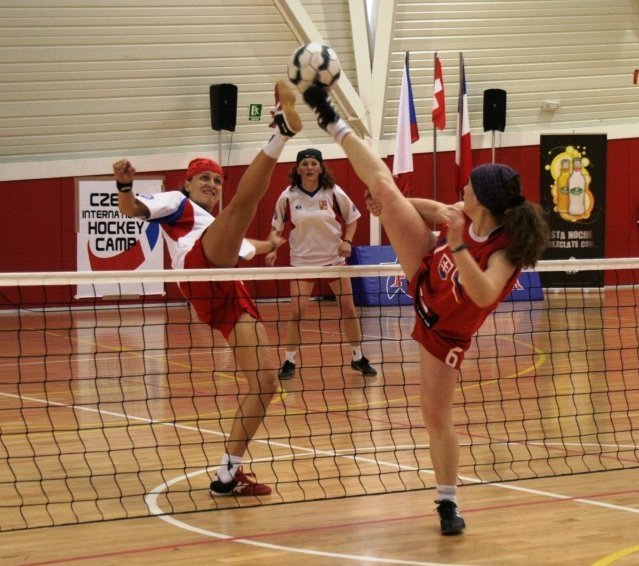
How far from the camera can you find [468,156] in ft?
64.7

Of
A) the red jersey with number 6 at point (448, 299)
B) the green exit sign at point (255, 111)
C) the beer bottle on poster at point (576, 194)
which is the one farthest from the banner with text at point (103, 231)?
the red jersey with number 6 at point (448, 299)

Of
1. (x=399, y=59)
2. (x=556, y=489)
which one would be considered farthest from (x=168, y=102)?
(x=556, y=489)

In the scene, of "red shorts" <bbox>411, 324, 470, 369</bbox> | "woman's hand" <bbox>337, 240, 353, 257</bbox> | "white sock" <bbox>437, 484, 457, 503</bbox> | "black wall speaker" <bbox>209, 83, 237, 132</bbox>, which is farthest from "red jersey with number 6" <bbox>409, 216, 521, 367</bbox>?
"black wall speaker" <bbox>209, 83, 237, 132</bbox>

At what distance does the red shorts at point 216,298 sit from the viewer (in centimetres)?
634

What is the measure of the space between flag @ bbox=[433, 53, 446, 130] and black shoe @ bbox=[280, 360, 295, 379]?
950 centimetres

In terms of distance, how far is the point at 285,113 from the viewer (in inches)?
235

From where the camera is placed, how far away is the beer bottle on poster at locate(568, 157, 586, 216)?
20844mm

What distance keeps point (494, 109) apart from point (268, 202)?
4383 mm

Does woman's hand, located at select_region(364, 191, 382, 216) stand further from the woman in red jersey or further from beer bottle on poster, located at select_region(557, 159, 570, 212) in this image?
beer bottle on poster, located at select_region(557, 159, 570, 212)

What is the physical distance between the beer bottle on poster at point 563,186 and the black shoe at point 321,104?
51.7 feet

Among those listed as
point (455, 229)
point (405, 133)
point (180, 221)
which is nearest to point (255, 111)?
point (405, 133)

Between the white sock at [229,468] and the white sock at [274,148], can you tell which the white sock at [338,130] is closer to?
the white sock at [274,148]

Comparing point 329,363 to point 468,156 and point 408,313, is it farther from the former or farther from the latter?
point 468,156

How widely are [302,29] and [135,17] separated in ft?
8.84
